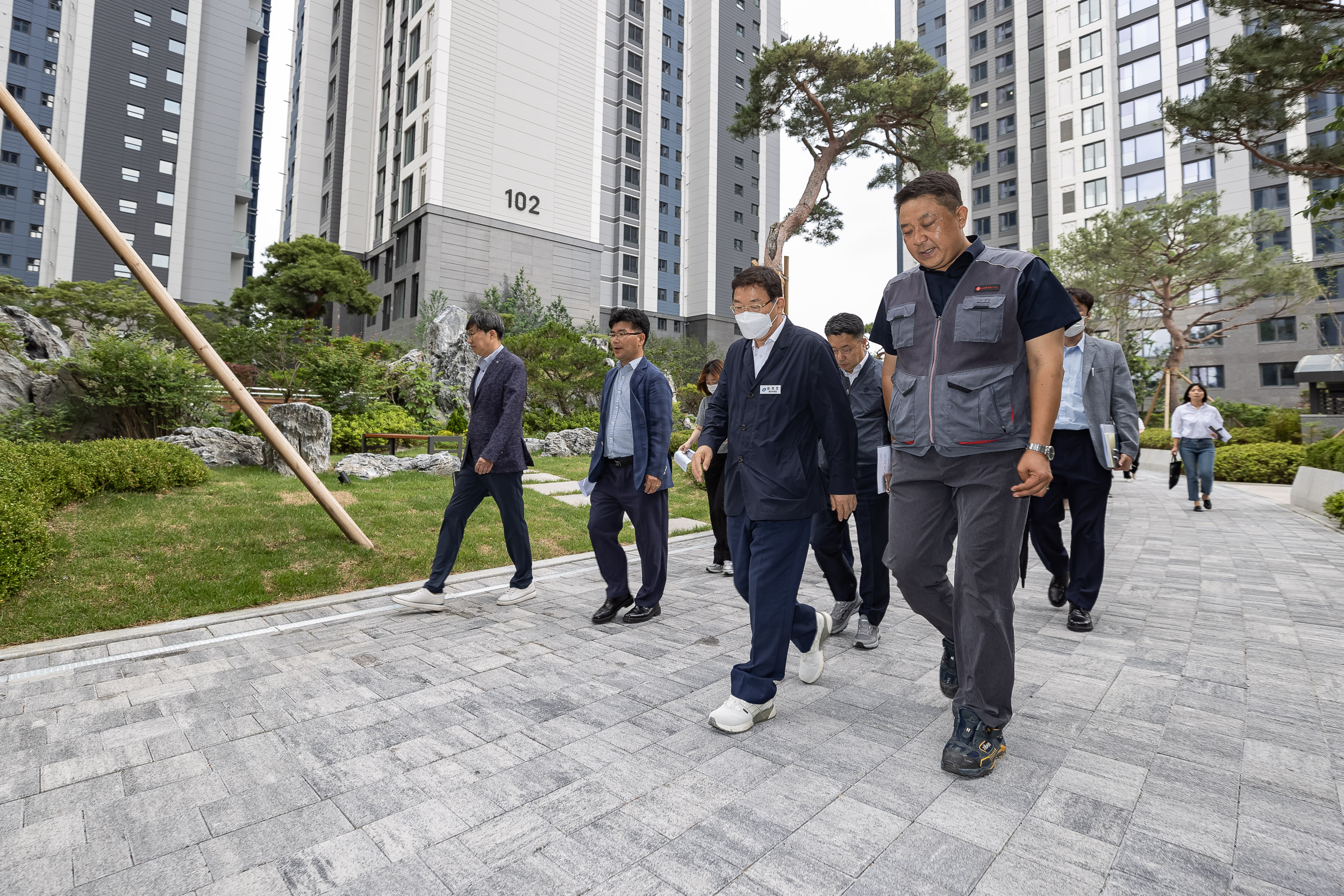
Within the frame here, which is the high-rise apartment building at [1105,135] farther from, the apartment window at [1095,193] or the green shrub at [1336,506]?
the green shrub at [1336,506]

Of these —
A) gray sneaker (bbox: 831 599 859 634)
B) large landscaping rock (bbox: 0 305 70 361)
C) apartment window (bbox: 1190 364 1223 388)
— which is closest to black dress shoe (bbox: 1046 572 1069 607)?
gray sneaker (bbox: 831 599 859 634)

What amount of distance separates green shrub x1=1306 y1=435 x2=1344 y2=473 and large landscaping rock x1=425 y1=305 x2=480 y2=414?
19.5m

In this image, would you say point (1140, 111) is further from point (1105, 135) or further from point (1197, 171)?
point (1197, 171)

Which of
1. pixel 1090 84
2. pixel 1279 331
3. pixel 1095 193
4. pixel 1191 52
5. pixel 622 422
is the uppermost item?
pixel 1090 84

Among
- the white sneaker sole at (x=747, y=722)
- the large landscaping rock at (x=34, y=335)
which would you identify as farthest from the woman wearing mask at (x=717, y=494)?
the large landscaping rock at (x=34, y=335)

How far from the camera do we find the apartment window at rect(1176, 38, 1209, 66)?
37.4 metres

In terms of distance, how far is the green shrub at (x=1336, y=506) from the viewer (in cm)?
838

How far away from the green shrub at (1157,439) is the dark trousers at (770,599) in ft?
75.9

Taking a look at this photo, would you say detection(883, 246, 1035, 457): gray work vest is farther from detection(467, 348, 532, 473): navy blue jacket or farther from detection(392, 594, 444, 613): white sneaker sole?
detection(392, 594, 444, 613): white sneaker sole

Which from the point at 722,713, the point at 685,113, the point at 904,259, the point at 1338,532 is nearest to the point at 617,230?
the point at 685,113

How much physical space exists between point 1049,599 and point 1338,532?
6.30m

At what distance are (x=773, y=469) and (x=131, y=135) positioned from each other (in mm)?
59090

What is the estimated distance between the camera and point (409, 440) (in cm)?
1434

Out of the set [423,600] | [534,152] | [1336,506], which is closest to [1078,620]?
[423,600]
